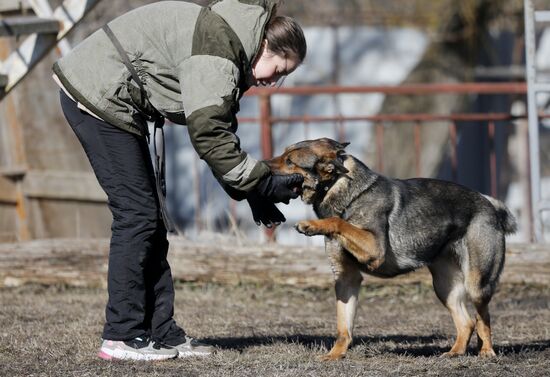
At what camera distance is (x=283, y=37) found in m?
4.50

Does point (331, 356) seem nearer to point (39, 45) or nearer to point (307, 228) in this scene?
point (307, 228)

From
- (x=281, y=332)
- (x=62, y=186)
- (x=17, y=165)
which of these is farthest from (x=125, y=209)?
(x=17, y=165)

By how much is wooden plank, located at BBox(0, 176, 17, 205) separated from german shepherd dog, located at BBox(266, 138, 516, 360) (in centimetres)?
581

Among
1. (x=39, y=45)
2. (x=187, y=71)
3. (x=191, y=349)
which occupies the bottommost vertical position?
(x=191, y=349)

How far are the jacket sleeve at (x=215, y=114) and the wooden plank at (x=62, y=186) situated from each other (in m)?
5.41

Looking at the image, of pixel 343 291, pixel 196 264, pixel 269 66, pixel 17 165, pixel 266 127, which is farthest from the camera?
pixel 17 165

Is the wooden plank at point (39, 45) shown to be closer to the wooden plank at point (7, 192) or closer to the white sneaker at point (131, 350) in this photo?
the white sneaker at point (131, 350)

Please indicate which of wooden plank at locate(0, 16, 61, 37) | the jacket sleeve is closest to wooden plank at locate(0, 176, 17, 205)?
wooden plank at locate(0, 16, 61, 37)

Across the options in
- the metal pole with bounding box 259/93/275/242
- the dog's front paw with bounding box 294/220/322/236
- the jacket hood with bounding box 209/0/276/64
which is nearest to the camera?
the jacket hood with bounding box 209/0/276/64

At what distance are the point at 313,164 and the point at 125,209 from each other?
3.25 feet

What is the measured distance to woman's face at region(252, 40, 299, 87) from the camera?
179 inches

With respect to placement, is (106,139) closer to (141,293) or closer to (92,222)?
(141,293)

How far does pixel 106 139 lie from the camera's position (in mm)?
4730

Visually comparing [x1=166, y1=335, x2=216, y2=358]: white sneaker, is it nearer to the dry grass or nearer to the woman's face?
the dry grass
